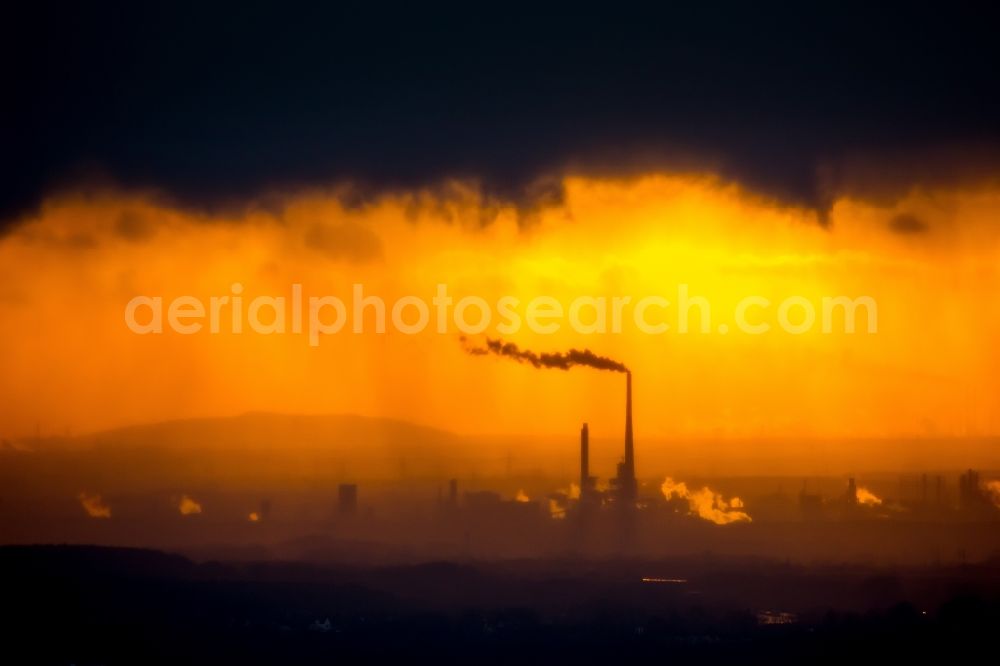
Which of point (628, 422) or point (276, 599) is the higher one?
point (628, 422)

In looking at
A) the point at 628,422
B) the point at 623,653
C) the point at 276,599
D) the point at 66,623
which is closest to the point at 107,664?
the point at 66,623

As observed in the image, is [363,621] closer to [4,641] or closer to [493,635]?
[493,635]

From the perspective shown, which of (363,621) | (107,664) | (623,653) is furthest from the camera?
(363,621)

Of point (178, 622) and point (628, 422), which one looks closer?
point (178, 622)

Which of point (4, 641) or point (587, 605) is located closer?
point (4, 641)

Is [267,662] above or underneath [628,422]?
underneath

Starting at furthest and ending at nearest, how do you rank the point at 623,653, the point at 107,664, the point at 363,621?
the point at 363,621 → the point at 623,653 → the point at 107,664

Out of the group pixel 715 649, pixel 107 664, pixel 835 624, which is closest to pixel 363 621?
pixel 107 664

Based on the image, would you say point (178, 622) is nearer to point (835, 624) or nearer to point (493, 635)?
point (493, 635)
